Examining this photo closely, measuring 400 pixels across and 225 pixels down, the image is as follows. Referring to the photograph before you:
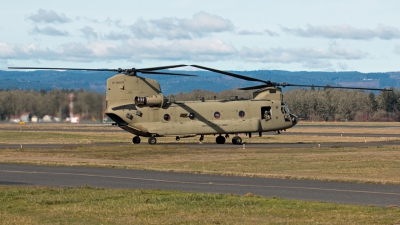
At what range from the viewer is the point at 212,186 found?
2438 cm

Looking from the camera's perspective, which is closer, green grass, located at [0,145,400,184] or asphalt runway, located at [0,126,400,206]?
asphalt runway, located at [0,126,400,206]

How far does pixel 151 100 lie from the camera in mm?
52094

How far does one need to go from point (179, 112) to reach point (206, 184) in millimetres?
27914

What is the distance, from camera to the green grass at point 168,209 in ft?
52.7

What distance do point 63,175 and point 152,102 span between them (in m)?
23.9

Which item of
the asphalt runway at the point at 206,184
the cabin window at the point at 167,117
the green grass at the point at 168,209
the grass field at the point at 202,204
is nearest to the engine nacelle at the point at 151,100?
the cabin window at the point at 167,117

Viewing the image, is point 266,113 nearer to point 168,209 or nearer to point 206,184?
point 206,184

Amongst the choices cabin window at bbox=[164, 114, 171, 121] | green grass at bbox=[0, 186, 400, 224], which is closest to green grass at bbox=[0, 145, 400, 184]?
cabin window at bbox=[164, 114, 171, 121]

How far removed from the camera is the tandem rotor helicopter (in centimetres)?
5191

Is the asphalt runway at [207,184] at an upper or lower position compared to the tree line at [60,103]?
lower

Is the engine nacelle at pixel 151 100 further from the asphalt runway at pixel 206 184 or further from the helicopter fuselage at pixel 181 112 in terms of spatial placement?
the asphalt runway at pixel 206 184

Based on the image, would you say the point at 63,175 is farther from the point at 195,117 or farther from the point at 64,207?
the point at 195,117

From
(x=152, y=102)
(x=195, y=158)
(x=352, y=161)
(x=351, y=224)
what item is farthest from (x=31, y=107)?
(x=351, y=224)

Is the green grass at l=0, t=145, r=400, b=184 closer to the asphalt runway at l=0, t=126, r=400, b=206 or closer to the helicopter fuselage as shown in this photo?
the asphalt runway at l=0, t=126, r=400, b=206
